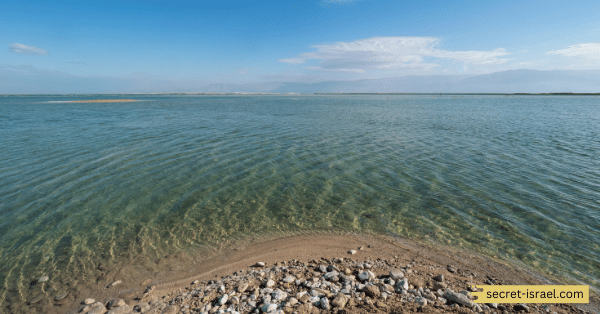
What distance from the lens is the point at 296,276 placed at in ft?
24.8

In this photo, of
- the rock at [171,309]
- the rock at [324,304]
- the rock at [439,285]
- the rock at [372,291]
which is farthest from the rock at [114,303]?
the rock at [439,285]

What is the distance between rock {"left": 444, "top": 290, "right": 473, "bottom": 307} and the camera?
6.14 m

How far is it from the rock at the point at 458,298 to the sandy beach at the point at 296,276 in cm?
Result: 10

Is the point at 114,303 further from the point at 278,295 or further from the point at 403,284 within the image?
the point at 403,284

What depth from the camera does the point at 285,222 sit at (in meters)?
11.5

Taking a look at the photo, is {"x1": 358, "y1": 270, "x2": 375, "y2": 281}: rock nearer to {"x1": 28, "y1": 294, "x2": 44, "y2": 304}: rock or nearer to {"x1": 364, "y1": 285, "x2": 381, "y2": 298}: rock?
{"x1": 364, "y1": 285, "x2": 381, "y2": 298}: rock

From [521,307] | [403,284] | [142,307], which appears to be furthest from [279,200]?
[521,307]

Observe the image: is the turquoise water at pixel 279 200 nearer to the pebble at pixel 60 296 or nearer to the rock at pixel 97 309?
the pebble at pixel 60 296

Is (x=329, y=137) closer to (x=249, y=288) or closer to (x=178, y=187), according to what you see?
(x=178, y=187)

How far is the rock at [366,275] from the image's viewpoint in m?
7.23

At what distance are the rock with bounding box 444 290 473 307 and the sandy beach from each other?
10 centimetres

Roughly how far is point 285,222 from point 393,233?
16.1 ft

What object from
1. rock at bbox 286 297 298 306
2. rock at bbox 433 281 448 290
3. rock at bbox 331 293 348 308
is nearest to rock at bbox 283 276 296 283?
rock at bbox 286 297 298 306

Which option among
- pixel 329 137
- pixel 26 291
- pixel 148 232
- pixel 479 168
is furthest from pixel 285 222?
pixel 329 137
